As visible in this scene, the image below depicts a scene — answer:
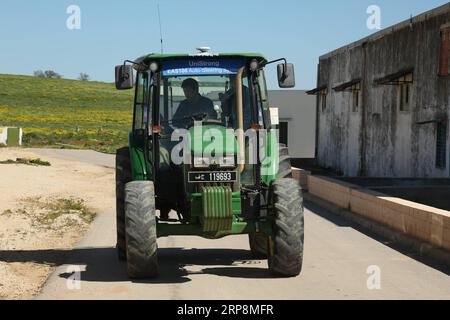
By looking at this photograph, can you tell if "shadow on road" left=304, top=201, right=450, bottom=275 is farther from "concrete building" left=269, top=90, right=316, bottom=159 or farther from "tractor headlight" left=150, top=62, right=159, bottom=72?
"concrete building" left=269, top=90, right=316, bottom=159

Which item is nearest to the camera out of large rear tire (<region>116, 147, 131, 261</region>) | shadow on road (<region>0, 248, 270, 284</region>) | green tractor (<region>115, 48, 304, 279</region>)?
green tractor (<region>115, 48, 304, 279</region>)

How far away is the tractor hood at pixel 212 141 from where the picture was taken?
10547 millimetres

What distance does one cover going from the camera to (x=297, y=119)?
51.7m

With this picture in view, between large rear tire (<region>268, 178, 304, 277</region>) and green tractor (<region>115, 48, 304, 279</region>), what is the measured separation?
12 mm

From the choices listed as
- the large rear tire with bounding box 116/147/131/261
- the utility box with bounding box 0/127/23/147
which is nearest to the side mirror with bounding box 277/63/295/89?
the large rear tire with bounding box 116/147/131/261

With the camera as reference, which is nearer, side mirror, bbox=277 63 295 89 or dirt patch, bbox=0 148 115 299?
side mirror, bbox=277 63 295 89

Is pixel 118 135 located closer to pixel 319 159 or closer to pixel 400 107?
pixel 319 159

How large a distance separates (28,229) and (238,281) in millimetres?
7217

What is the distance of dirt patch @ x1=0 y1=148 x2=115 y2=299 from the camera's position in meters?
11.3

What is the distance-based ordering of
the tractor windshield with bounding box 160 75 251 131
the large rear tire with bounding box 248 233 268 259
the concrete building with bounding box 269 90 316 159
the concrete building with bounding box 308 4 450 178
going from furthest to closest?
the concrete building with bounding box 269 90 316 159, the concrete building with bounding box 308 4 450 178, the large rear tire with bounding box 248 233 268 259, the tractor windshield with bounding box 160 75 251 131

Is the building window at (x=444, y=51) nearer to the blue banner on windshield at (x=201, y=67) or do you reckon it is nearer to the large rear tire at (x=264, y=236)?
the large rear tire at (x=264, y=236)

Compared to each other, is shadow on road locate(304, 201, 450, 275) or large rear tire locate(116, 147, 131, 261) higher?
large rear tire locate(116, 147, 131, 261)

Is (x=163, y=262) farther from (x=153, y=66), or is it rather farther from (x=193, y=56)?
(x=193, y=56)

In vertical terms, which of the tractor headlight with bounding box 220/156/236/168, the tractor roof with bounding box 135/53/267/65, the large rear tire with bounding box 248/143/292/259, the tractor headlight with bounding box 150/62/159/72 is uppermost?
the tractor roof with bounding box 135/53/267/65
